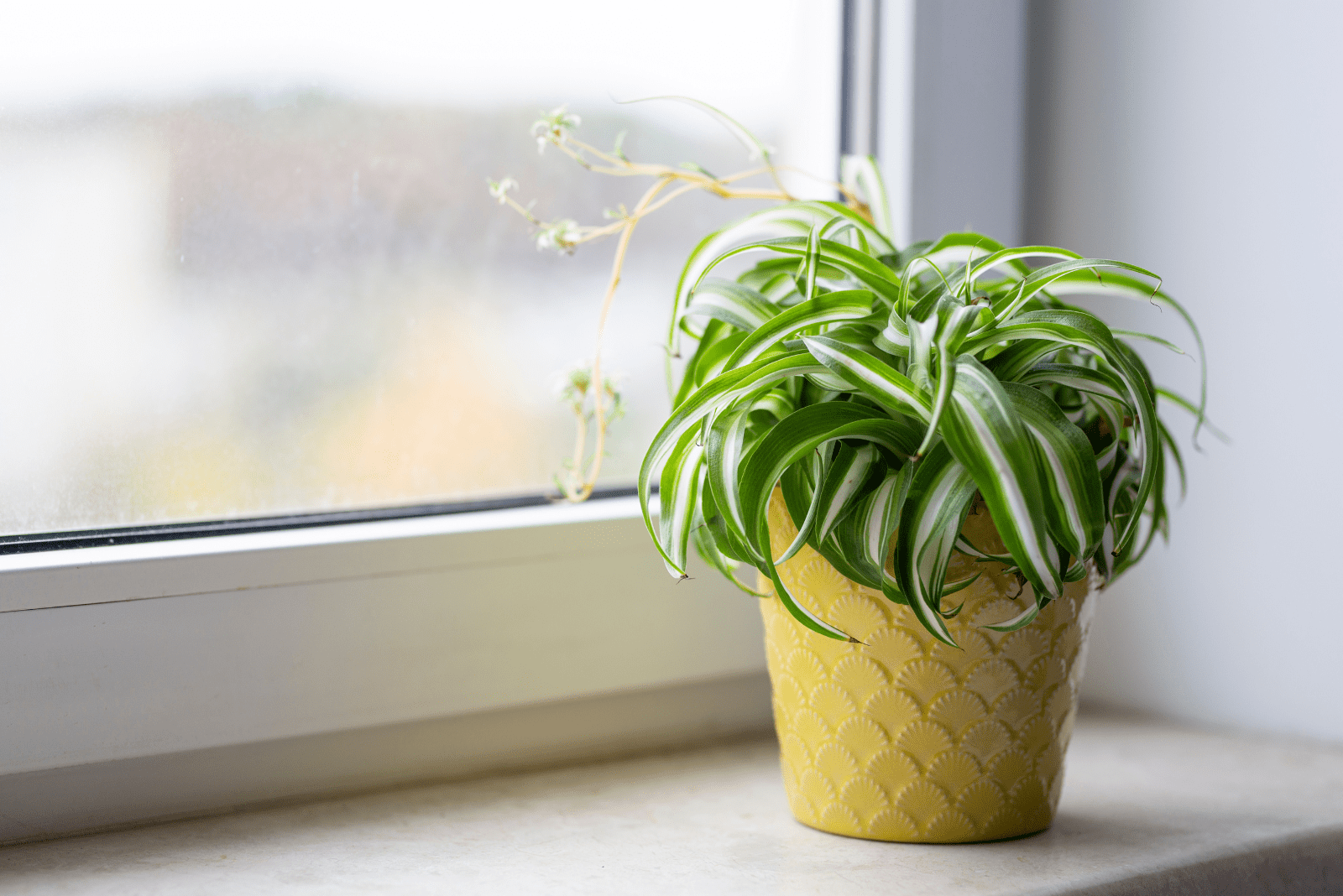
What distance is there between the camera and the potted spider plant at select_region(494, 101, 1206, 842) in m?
0.54

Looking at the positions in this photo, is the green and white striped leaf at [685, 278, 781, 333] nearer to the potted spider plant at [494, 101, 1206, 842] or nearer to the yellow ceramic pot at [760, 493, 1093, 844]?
the potted spider plant at [494, 101, 1206, 842]

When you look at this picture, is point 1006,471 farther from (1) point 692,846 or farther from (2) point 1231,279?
(2) point 1231,279

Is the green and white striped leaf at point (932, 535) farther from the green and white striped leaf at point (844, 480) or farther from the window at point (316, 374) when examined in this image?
the window at point (316, 374)

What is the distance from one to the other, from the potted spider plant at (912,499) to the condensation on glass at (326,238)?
218mm

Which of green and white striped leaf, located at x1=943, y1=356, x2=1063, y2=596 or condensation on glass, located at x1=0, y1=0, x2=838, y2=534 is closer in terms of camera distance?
green and white striped leaf, located at x1=943, y1=356, x2=1063, y2=596

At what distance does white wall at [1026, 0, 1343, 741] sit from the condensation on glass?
0.81 feet

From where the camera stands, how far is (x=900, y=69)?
927 millimetres

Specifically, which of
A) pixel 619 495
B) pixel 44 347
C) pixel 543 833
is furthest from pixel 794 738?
pixel 44 347

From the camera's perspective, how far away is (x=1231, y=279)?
34.6 inches

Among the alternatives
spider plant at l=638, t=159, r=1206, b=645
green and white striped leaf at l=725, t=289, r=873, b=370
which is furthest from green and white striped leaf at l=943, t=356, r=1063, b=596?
green and white striped leaf at l=725, t=289, r=873, b=370

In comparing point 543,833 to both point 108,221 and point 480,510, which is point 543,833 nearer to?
point 480,510

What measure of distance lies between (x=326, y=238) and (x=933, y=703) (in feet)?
1.72

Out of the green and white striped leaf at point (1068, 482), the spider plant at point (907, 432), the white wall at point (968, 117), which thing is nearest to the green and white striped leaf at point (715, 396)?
the spider plant at point (907, 432)

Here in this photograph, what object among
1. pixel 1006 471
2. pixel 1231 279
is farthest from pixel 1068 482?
pixel 1231 279
